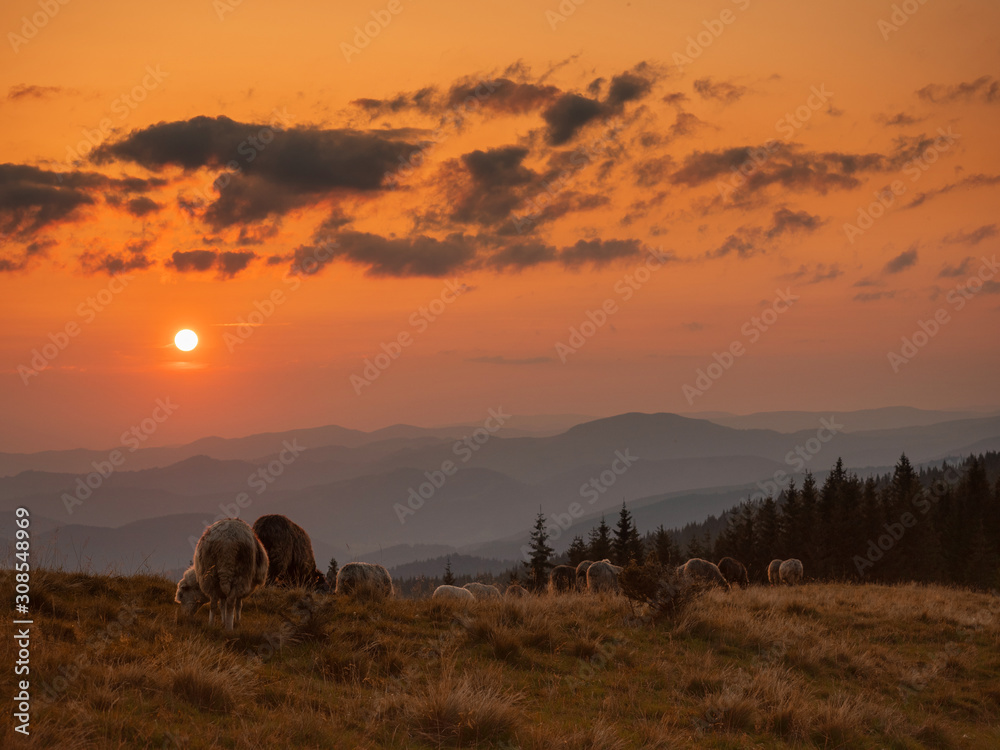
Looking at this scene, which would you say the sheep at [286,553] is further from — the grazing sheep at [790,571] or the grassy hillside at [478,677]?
the grazing sheep at [790,571]

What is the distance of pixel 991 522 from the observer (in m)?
65.8

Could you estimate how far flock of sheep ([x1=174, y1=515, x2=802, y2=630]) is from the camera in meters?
9.83

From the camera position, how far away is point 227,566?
9750 mm

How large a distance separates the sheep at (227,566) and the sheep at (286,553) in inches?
186

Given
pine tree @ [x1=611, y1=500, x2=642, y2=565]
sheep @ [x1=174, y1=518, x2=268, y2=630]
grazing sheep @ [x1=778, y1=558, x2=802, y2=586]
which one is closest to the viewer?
sheep @ [x1=174, y1=518, x2=268, y2=630]

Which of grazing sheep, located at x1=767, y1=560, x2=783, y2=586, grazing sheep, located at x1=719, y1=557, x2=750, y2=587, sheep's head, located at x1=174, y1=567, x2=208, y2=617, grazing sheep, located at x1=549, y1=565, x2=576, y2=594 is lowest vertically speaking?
grazing sheep, located at x1=767, y1=560, x2=783, y2=586

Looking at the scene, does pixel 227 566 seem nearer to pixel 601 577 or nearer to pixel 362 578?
pixel 362 578

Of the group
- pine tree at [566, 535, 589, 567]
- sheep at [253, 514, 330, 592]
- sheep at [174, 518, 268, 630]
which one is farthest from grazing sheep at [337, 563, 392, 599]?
pine tree at [566, 535, 589, 567]

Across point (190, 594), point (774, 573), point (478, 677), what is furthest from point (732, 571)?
point (190, 594)

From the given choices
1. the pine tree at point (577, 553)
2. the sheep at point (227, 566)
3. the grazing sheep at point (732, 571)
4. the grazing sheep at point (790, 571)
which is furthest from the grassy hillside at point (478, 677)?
the pine tree at point (577, 553)

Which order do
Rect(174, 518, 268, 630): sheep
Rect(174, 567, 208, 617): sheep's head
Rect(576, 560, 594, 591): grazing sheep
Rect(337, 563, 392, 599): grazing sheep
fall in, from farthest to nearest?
Rect(576, 560, 594, 591): grazing sheep, Rect(337, 563, 392, 599): grazing sheep, Rect(174, 567, 208, 617): sheep's head, Rect(174, 518, 268, 630): sheep

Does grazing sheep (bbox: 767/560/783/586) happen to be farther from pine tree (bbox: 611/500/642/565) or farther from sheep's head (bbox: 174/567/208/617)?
sheep's head (bbox: 174/567/208/617)

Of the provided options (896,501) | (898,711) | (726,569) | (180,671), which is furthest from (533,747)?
(896,501)

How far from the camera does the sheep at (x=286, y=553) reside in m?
15.3
